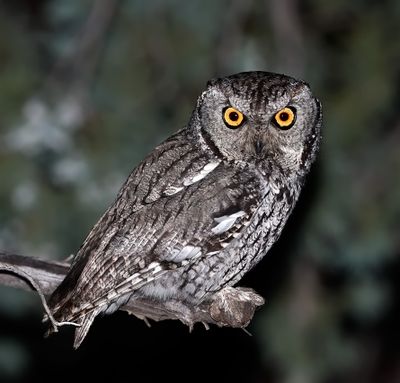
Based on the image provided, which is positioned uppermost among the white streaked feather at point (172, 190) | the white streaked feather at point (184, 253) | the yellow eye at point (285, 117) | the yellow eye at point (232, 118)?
the yellow eye at point (285, 117)

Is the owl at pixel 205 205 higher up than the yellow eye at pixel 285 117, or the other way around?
the yellow eye at pixel 285 117

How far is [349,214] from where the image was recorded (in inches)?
203

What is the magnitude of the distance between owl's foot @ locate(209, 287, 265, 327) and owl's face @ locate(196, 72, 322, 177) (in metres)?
0.50

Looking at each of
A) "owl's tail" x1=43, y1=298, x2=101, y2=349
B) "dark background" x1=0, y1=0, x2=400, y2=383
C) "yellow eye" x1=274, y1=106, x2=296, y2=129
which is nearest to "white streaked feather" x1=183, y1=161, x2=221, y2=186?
"yellow eye" x1=274, y1=106, x2=296, y2=129

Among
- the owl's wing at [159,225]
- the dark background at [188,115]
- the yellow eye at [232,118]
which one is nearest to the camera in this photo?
the owl's wing at [159,225]

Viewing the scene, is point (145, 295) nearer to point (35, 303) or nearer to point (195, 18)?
point (35, 303)

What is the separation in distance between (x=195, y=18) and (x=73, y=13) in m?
0.60

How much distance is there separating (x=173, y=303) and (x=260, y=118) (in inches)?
29.7

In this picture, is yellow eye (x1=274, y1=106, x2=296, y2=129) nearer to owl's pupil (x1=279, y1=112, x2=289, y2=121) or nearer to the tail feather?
owl's pupil (x1=279, y1=112, x2=289, y2=121)

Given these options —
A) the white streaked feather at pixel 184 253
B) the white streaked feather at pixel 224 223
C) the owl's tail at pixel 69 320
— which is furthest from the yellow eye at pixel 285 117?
the owl's tail at pixel 69 320

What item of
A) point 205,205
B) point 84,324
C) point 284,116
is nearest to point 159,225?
point 205,205

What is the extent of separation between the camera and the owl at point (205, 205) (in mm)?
3658

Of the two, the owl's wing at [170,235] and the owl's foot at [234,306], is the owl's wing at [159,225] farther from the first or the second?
the owl's foot at [234,306]

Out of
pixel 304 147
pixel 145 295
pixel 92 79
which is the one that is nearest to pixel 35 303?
pixel 92 79
